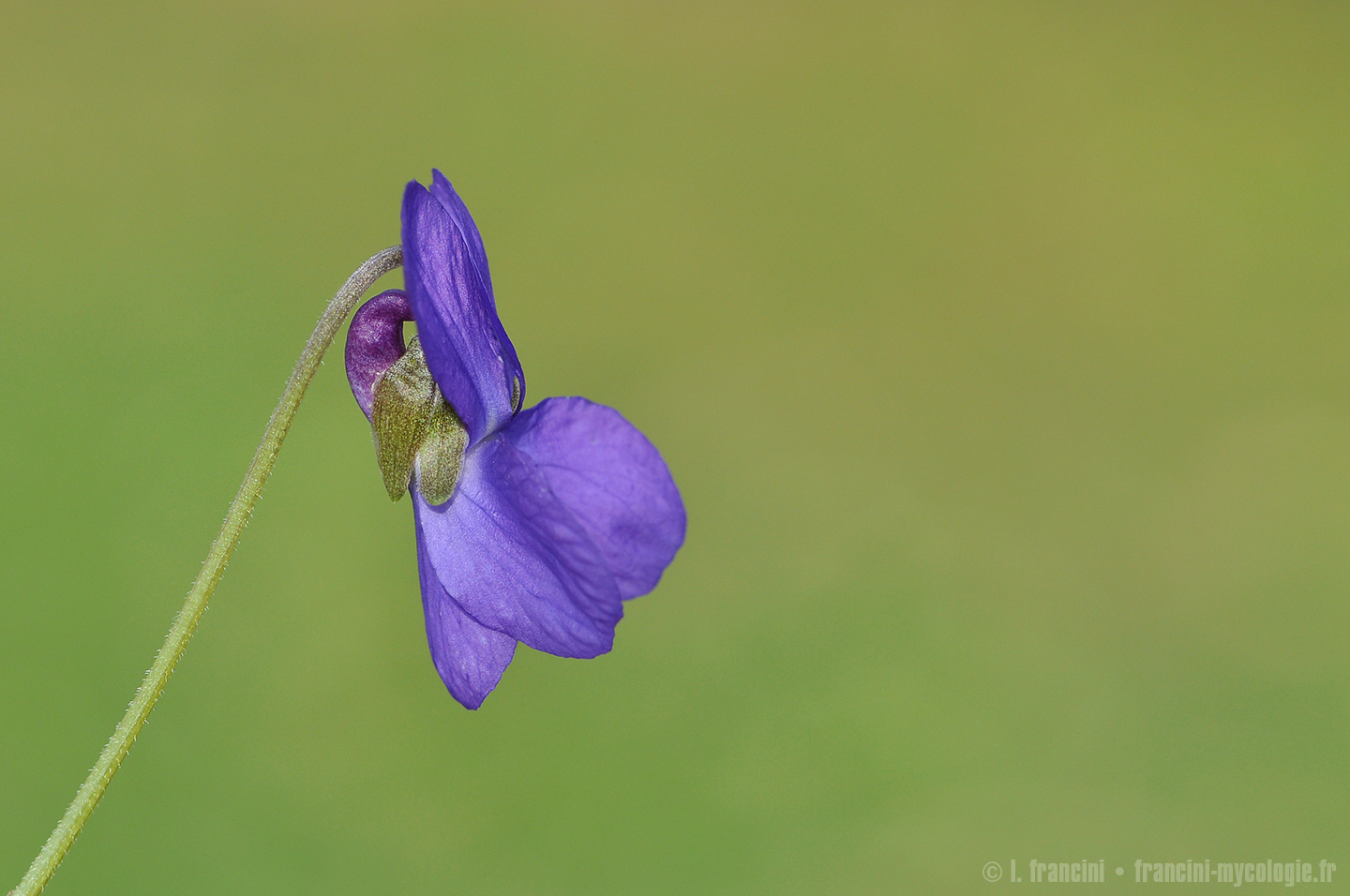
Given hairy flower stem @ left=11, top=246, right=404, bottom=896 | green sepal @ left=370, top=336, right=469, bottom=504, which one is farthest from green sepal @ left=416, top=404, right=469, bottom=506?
hairy flower stem @ left=11, top=246, right=404, bottom=896

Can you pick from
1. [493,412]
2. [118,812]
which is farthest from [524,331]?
[493,412]

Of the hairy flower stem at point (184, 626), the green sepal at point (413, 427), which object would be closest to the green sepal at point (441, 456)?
the green sepal at point (413, 427)

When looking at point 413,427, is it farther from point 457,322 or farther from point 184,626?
point 184,626

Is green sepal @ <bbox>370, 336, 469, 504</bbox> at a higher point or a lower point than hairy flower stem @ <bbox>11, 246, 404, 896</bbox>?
higher

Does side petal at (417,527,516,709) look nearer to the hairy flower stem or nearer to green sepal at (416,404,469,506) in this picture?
green sepal at (416,404,469,506)

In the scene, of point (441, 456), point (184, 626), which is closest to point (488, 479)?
point (441, 456)

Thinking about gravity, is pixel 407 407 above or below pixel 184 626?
above

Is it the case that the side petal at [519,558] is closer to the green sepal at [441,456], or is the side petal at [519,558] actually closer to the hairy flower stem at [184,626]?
the green sepal at [441,456]
